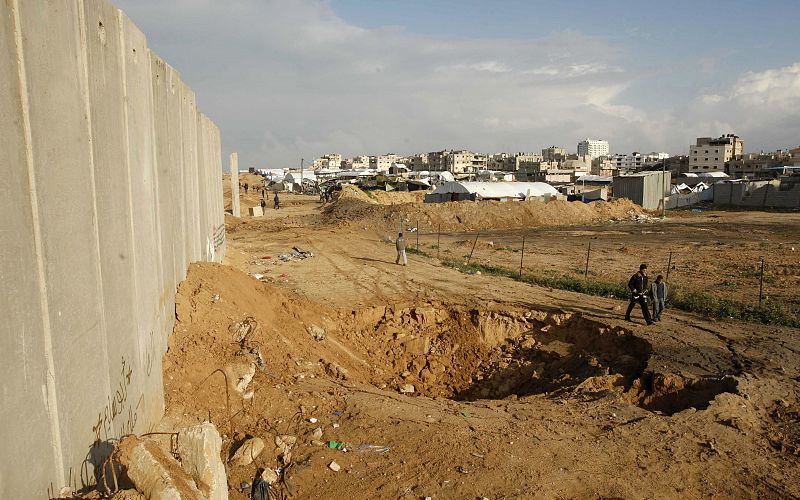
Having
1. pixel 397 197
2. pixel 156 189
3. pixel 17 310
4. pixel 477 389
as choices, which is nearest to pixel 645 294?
pixel 477 389

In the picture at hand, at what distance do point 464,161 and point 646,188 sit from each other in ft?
303

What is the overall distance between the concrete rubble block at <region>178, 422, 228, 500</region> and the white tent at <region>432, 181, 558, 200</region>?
38.7m

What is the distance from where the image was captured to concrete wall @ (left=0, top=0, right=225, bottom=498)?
120 inches

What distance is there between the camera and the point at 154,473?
366 centimetres

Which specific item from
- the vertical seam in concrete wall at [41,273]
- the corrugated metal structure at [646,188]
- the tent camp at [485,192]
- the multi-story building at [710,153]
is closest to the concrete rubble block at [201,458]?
the vertical seam in concrete wall at [41,273]

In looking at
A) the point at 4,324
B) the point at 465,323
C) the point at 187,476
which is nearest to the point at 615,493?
the point at 187,476

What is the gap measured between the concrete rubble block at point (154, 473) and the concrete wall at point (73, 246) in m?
0.35

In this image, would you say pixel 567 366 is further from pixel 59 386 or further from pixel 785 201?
pixel 785 201

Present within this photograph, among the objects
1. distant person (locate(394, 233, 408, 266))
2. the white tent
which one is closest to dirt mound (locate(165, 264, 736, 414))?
distant person (locate(394, 233, 408, 266))

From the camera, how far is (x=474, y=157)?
14150 centimetres

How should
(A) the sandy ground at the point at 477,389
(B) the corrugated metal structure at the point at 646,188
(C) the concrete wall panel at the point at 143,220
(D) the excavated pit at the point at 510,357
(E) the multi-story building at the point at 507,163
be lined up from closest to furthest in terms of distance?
A: (C) the concrete wall panel at the point at 143,220
(A) the sandy ground at the point at 477,389
(D) the excavated pit at the point at 510,357
(B) the corrugated metal structure at the point at 646,188
(E) the multi-story building at the point at 507,163

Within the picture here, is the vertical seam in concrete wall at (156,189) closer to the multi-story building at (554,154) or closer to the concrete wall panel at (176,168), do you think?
the concrete wall panel at (176,168)

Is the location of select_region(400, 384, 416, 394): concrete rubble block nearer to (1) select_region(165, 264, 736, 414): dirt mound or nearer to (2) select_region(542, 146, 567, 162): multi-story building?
(1) select_region(165, 264, 736, 414): dirt mound

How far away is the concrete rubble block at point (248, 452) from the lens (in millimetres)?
5387
